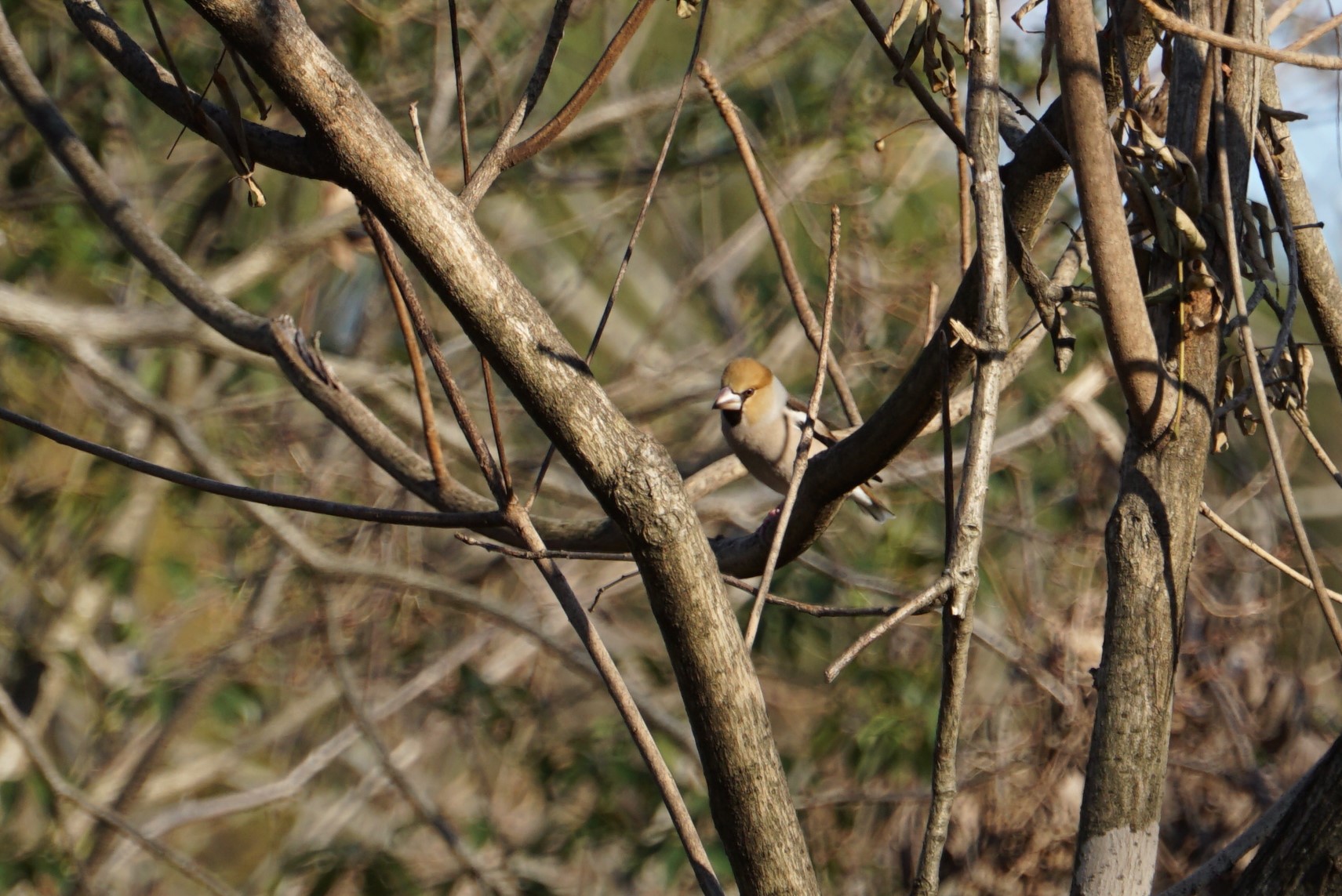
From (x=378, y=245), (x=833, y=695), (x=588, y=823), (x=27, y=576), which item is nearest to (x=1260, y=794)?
(x=833, y=695)

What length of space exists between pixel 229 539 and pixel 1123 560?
21.3 ft

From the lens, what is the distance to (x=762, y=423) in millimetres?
4738

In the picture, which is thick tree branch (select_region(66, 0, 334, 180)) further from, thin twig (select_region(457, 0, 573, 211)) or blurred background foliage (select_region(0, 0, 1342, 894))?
blurred background foliage (select_region(0, 0, 1342, 894))

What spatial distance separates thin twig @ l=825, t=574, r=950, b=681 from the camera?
1.39m

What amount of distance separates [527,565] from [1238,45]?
5723 millimetres

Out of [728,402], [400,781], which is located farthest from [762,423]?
[400,781]

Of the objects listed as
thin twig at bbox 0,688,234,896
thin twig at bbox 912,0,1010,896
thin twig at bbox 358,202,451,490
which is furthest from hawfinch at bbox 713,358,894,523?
thin twig at bbox 912,0,1010,896

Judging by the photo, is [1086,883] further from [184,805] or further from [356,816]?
[356,816]

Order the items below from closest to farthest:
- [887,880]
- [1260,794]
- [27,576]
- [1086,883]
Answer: [1086,883] → [1260,794] → [887,880] → [27,576]

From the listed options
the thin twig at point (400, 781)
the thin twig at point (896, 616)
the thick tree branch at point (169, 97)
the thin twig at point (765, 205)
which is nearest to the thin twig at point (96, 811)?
the thin twig at point (400, 781)

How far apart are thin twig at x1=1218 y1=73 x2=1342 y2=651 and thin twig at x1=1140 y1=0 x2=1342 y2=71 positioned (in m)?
0.19

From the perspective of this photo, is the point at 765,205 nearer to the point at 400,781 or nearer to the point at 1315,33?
the point at 1315,33

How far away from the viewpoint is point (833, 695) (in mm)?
6359

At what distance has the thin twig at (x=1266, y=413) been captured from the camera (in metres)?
1.60
